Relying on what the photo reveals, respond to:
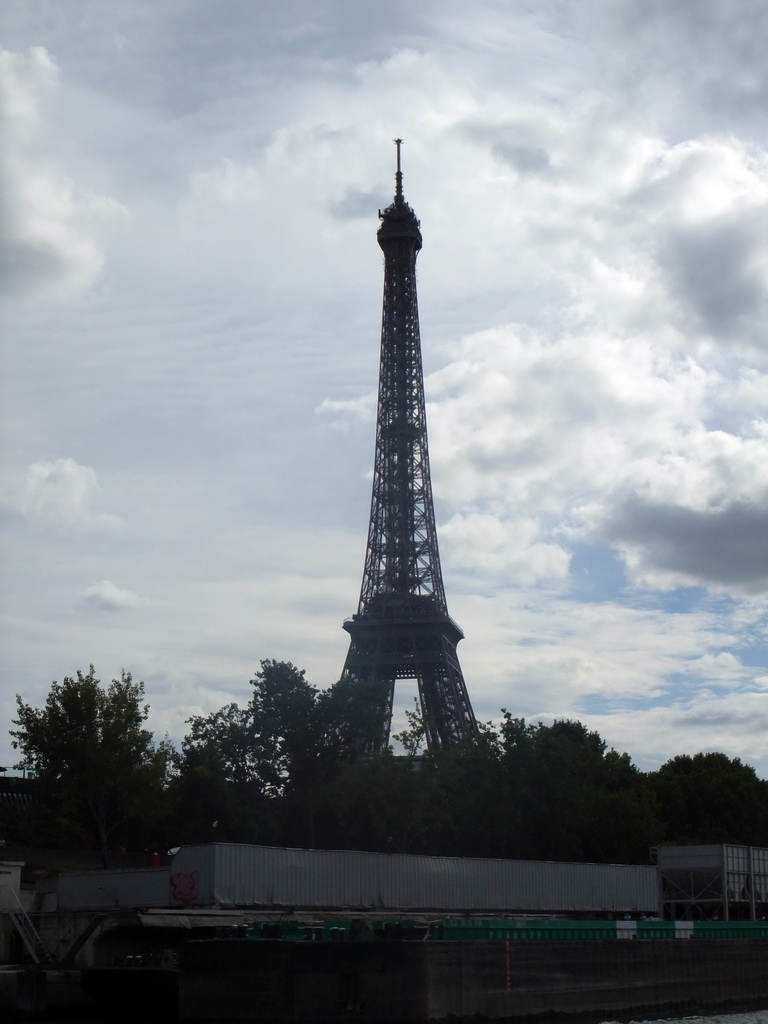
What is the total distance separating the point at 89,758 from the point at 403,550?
54886 mm

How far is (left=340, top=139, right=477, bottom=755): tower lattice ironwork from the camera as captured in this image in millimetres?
117188

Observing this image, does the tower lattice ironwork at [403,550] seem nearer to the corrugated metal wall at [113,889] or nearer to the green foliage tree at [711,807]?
the green foliage tree at [711,807]

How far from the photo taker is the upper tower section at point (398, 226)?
136125mm

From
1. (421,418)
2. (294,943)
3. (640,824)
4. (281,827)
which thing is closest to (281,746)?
(281,827)

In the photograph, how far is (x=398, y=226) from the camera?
136m

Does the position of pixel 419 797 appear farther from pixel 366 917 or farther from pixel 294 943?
pixel 294 943

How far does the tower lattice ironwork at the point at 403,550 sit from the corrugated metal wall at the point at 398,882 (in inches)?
1489

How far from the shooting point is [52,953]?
5334 centimetres

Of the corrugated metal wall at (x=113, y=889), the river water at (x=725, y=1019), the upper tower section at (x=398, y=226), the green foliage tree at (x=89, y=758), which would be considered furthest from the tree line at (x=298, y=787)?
the upper tower section at (x=398, y=226)

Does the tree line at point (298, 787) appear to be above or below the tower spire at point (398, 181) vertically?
below

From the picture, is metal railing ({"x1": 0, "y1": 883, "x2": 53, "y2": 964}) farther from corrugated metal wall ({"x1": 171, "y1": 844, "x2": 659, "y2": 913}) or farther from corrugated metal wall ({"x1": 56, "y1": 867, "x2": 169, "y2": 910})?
corrugated metal wall ({"x1": 171, "y1": 844, "x2": 659, "y2": 913})

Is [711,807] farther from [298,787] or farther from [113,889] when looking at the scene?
[113,889]

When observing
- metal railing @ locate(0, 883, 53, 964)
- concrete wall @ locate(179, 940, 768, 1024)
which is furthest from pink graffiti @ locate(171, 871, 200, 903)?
metal railing @ locate(0, 883, 53, 964)

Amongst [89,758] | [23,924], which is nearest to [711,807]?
[89,758]
